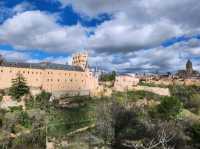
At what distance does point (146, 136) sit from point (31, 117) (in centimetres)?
2113

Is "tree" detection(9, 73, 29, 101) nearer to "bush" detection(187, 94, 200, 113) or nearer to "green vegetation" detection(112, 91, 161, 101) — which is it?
"green vegetation" detection(112, 91, 161, 101)

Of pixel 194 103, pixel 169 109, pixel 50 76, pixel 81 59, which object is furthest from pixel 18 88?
pixel 194 103

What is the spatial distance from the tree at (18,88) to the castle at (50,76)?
→ 110 cm

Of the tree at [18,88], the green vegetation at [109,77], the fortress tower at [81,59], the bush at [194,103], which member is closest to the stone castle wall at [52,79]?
the tree at [18,88]

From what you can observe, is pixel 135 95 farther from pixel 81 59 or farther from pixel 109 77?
pixel 109 77

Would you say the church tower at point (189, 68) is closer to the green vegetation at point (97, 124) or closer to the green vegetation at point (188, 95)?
the green vegetation at point (188, 95)

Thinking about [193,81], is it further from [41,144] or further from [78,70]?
[41,144]

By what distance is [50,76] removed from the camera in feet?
209

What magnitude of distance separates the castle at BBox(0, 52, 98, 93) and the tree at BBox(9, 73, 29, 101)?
3.61ft

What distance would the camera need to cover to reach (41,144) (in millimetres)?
39719

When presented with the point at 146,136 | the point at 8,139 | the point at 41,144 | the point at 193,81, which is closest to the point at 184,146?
the point at 146,136

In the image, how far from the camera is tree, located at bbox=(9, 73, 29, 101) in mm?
54844

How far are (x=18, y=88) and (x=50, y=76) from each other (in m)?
9.11

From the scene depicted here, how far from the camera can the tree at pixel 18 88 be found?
54.8m
